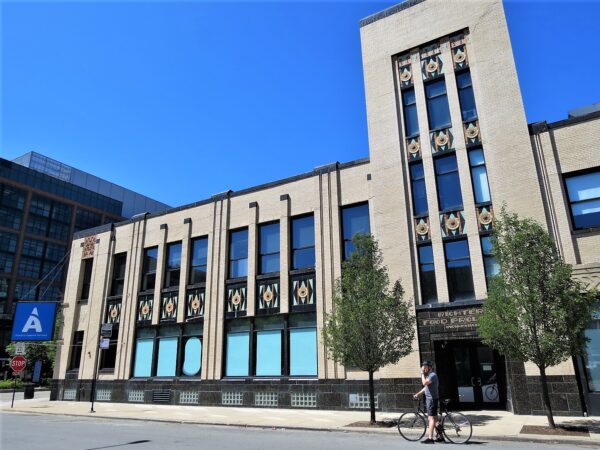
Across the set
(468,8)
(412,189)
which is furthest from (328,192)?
(468,8)

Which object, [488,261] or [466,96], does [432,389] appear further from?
[466,96]

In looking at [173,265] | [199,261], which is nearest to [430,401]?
[199,261]

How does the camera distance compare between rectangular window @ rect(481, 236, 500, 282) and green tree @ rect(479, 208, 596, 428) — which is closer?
green tree @ rect(479, 208, 596, 428)

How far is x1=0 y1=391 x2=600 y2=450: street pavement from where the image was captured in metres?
11.5

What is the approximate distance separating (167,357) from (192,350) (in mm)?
1757

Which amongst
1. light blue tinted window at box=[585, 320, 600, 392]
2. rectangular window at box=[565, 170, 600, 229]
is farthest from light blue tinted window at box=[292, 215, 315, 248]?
light blue tinted window at box=[585, 320, 600, 392]

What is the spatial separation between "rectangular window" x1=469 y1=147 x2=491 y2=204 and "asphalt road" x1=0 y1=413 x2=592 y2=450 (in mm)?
9940

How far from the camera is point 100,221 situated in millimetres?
90938

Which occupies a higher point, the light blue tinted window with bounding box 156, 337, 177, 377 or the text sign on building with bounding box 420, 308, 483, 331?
the text sign on building with bounding box 420, 308, 483, 331

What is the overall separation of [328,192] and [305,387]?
8768 millimetres

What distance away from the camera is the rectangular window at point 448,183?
61.0 feet

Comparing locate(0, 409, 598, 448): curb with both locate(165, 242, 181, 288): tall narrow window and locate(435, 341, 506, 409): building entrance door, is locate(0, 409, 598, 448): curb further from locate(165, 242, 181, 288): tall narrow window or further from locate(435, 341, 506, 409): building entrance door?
locate(165, 242, 181, 288): tall narrow window

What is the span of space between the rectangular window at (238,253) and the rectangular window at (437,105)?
10724mm

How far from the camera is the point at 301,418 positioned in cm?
1617
